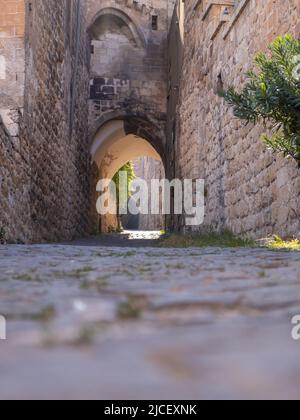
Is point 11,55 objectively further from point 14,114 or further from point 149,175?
point 149,175

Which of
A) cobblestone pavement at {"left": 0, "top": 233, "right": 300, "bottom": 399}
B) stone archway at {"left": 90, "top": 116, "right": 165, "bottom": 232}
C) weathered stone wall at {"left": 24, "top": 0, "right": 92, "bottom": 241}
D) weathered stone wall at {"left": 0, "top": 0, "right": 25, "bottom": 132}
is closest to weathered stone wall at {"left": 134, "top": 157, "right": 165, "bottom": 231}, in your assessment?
stone archway at {"left": 90, "top": 116, "right": 165, "bottom": 232}

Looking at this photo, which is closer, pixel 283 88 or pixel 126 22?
pixel 283 88

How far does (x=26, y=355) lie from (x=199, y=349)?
0.38 metres

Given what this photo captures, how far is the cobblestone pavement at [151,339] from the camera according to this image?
3.22ft

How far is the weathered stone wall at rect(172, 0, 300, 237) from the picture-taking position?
5.85 meters

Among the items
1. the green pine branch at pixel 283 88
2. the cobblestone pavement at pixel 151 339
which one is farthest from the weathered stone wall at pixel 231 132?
the cobblestone pavement at pixel 151 339

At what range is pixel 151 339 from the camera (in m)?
1.29

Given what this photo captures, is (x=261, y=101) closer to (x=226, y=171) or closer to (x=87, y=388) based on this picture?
(x=226, y=171)

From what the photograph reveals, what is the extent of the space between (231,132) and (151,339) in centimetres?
683

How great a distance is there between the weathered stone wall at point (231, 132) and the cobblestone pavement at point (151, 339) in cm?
359

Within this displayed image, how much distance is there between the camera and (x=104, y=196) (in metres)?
17.1
